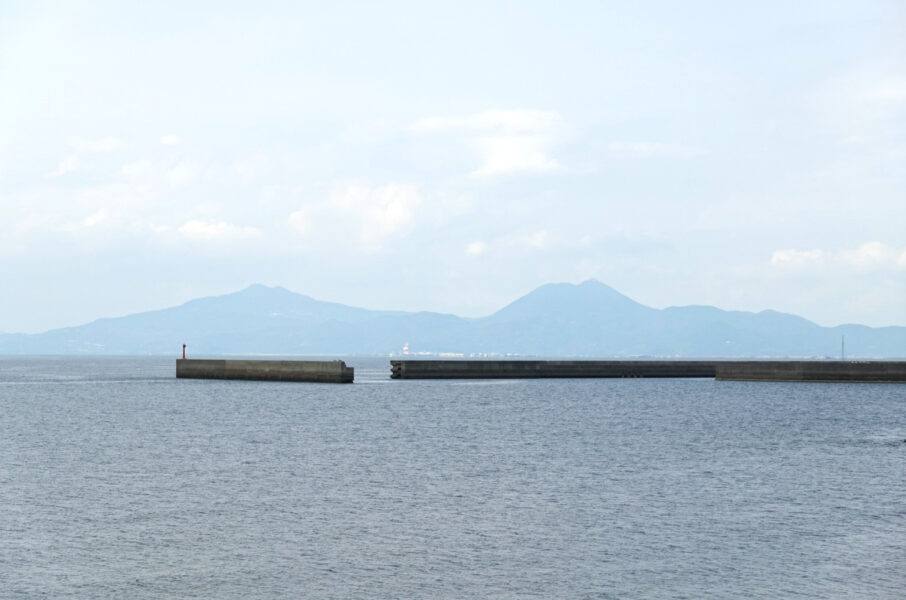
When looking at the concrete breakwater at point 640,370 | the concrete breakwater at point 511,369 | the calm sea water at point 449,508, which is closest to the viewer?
the calm sea water at point 449,508

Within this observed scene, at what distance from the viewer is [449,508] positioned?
29.0 meters

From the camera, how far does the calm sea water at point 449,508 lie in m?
20.4

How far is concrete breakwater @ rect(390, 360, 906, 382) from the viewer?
11469 centimetres

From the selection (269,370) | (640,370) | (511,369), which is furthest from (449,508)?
(640,370)

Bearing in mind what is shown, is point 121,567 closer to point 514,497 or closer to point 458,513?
point 458,513

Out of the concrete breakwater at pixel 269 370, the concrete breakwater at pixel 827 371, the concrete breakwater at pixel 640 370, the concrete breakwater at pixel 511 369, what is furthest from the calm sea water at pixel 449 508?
the concrete breakwater at pixel 511 369

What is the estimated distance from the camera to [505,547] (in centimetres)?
2364

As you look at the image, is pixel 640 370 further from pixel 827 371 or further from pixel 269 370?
pixel 269 370

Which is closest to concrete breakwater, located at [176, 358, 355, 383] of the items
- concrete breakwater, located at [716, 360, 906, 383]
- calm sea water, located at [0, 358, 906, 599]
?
calm sea water, located at [0, 358, 906, 599]

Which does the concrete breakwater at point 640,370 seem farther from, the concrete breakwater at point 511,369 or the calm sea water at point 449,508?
the calm sea water at point 449,508

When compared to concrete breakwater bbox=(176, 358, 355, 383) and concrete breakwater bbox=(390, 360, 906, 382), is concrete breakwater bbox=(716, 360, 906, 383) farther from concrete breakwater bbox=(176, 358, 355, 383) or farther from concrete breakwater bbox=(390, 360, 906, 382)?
concrete breakwater bbox=(176, 358, 355, 383)

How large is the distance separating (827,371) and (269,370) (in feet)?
208

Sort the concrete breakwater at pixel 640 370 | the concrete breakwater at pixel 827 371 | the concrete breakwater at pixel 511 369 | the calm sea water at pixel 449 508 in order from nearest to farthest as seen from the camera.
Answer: the calm sea water at pixel 449 508 → the concrete breakwater at pixel 827 371 → the concrete breakwater at pixel 640 370 → the concrete breakwater at pixel 511 369

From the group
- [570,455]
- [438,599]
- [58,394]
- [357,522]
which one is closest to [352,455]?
[570,455]
